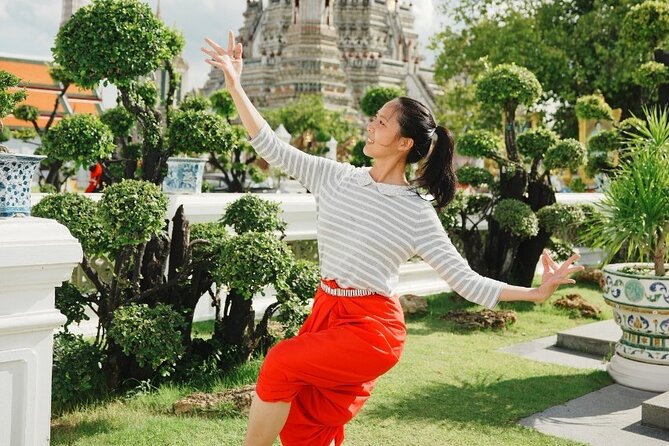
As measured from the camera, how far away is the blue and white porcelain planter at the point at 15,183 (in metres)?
3.02

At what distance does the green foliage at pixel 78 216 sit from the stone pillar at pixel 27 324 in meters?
1.43

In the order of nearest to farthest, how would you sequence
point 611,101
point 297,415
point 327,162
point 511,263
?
1. point 297,415
2. point 327,162
3. point 511,263
4. point 611,101

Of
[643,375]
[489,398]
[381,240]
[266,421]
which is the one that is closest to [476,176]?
[643,375]

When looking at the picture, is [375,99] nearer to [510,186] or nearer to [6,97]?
[510,186]

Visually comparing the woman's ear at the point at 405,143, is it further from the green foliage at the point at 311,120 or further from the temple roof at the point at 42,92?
the green foliage at the point at 311,120

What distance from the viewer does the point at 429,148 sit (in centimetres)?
280

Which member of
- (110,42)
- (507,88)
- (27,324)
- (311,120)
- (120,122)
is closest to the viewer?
(27,324)

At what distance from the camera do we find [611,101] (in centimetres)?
2062

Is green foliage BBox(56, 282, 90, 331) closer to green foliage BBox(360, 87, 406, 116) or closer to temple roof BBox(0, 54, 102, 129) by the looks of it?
green foliage BBox(360, 87, 406, 116)

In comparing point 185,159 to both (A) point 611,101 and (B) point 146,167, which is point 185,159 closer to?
(B) point 146,167

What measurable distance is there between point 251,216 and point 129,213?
1.08 m

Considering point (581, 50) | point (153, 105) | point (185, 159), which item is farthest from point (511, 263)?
point (581, 50)

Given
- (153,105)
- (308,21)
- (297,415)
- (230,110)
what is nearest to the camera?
(297,415)

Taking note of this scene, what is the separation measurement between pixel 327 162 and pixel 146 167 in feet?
7.12
